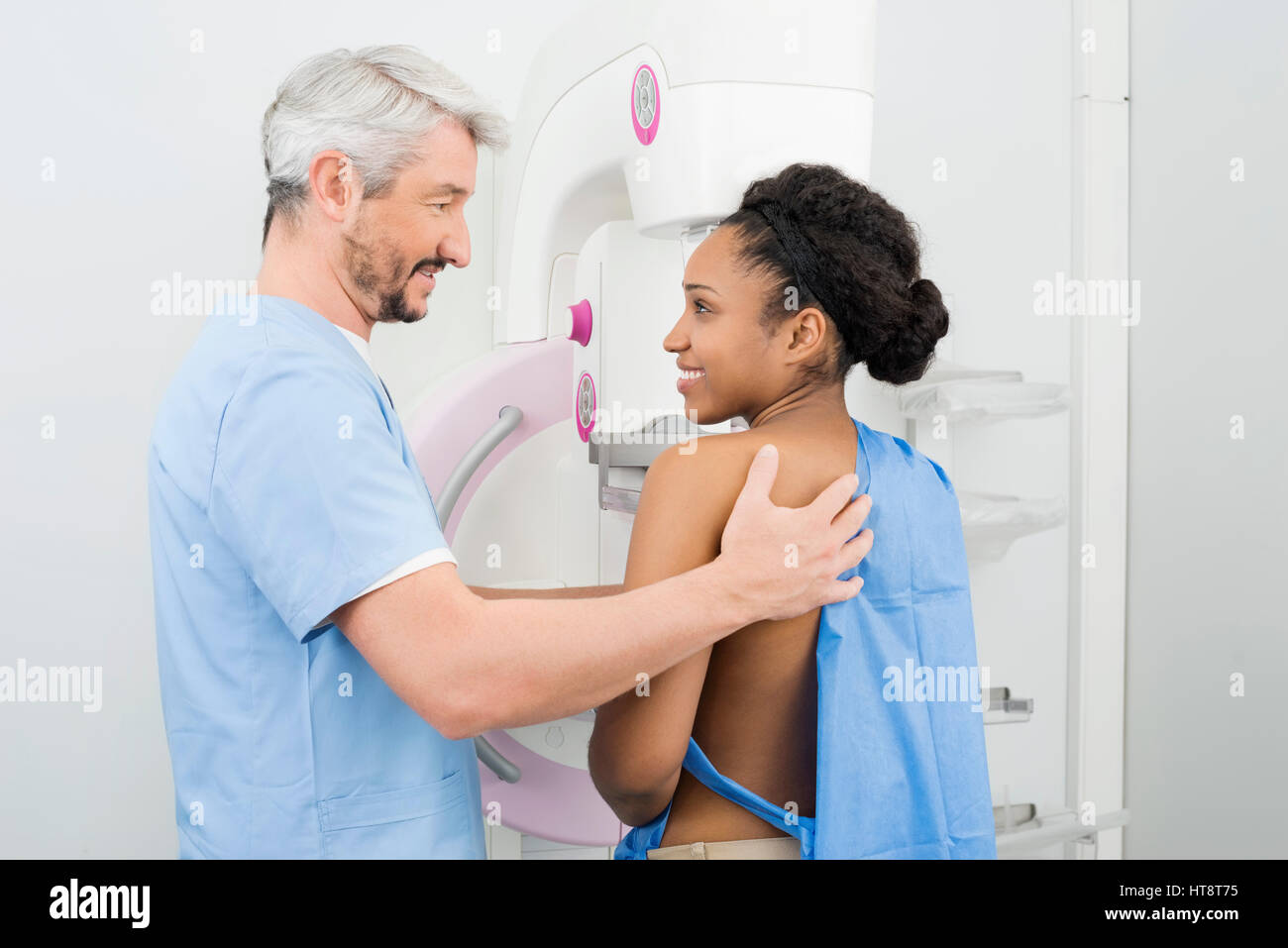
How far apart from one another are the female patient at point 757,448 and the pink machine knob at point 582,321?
0.88 ft

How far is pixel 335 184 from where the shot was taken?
1.06 m

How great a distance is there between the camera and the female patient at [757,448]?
38.2 inches

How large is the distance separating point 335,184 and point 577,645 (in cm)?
54

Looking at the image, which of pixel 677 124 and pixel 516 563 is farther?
pixel 516 563

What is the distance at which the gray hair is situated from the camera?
1.04 metres

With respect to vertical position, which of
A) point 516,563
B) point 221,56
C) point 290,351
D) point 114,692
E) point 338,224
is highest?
point 221,56

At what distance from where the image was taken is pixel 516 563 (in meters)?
1.67

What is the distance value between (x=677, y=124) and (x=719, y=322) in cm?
23

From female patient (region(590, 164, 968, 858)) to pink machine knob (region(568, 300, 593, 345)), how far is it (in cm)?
27

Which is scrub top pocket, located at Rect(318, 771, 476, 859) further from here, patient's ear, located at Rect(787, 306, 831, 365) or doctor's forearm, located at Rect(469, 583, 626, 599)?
patient's ear, located at Rect(787, 306, 831, 365)
